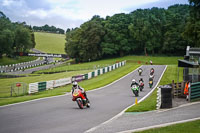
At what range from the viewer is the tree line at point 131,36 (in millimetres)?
91812

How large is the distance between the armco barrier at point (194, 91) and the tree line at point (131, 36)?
73.7 metres

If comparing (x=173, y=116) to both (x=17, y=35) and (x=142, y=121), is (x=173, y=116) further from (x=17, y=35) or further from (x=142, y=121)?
(x=17, y=35)

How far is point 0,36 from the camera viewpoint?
92.7 meters

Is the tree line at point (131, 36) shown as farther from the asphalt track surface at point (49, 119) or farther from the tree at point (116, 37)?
the asphalt track surface at point (49, 119)

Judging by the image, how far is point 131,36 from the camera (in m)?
98.2

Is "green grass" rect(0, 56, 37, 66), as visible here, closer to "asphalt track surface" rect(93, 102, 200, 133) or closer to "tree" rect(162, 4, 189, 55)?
"tree" rect(162, 4, 189, 55)

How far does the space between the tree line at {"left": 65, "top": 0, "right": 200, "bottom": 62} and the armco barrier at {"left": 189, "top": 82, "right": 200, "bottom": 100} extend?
242 feet

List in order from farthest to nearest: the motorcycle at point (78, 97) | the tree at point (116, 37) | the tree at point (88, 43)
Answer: the tree at point (116, 37)
the tree at point (88, 43)
the motorcycle at point (78, 97)

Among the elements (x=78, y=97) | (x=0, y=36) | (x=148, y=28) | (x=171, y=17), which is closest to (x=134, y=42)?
(x=148, y=28)

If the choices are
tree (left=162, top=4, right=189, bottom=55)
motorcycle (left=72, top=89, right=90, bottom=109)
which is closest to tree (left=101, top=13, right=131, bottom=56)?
tree (left=162, top=4, right=189, bottom=55)

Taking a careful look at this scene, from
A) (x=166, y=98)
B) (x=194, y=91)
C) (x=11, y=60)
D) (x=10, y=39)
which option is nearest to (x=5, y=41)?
(x=10, y=39)

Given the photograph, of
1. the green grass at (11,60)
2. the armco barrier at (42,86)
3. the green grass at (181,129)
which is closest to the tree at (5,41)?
the green grass at (11,60)

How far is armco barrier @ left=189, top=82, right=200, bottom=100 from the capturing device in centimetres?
1666

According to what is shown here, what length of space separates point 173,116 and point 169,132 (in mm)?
3089
